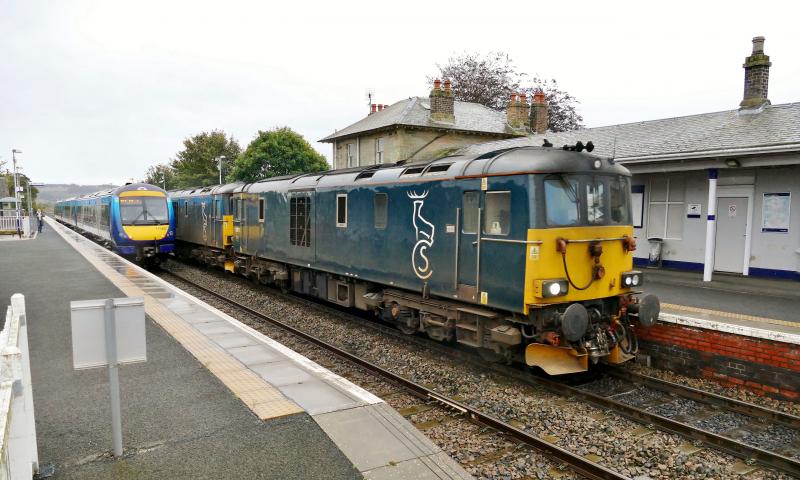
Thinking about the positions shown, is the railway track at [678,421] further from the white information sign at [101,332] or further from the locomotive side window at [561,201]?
the white information sign at [101,332]

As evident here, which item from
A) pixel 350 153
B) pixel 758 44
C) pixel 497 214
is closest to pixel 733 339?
pixel 497 214

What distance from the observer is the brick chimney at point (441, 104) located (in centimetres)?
2697

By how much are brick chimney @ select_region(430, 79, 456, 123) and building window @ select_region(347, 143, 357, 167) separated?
531cm

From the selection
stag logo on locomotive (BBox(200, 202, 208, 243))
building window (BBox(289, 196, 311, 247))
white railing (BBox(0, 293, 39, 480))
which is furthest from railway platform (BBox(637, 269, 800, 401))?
stag logo on locomotive (BBox(200, 202, 208, 243))

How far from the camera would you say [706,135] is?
13.5 m

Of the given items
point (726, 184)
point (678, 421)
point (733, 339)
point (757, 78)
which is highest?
point (757, 78)

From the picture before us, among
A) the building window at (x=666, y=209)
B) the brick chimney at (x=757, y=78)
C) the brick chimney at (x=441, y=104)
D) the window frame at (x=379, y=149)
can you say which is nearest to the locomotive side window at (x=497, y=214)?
the building window at (x=666, y=209)

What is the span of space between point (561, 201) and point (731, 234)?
8538 mm

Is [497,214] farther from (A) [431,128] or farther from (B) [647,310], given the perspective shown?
(A) [431,128]

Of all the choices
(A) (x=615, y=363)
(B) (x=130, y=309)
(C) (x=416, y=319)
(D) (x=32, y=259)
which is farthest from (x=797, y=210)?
(D) (x=32, y=259)

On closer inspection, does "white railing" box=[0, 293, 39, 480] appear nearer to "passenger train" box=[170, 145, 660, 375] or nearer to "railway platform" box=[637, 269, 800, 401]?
"passenger train" box=[170, 145, 660, 375]

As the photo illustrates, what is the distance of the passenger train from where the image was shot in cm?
686

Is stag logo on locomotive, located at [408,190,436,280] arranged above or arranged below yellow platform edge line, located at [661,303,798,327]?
above

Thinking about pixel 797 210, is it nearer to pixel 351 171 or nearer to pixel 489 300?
pixel 489 300
